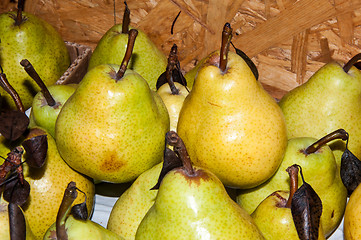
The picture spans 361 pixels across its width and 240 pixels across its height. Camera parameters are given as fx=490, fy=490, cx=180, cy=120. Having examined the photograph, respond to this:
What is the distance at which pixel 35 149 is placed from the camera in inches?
43.4

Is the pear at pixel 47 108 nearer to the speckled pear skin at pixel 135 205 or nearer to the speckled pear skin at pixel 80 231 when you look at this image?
the speckled pear skin at pixel 135 205

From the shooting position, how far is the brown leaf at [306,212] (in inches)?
41.8

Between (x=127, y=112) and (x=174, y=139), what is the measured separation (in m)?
0.26

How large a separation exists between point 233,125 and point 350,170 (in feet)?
1.17

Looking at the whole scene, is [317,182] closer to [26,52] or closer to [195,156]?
[195,156]

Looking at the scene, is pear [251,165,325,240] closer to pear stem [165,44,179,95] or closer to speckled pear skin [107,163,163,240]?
speckled pear skin [107,163,163,240]

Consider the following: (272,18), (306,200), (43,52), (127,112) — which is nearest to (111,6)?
(43,52)

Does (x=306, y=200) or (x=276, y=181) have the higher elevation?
(x=306, y=200)

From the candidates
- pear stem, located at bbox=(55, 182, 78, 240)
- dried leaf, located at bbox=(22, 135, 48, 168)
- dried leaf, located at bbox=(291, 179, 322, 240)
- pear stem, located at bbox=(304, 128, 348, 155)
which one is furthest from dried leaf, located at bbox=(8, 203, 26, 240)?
pear stem, located at bbox=(304, 128, 348, 155)

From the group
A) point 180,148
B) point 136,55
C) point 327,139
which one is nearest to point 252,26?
point 136,55

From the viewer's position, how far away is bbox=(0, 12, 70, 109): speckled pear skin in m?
1.75

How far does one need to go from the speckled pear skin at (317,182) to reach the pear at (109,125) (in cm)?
32

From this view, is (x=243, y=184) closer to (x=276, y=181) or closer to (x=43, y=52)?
(x=276, y=181)

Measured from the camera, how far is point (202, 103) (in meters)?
1.21
